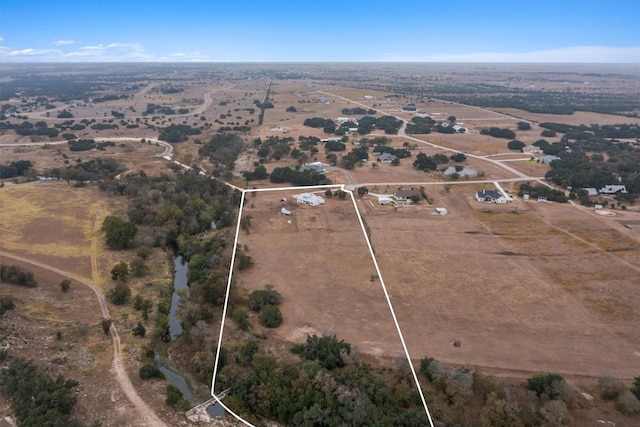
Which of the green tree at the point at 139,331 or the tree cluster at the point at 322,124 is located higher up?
the tree cluster at the point at 322,124

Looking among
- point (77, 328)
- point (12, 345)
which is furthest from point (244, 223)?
point (12, 345)

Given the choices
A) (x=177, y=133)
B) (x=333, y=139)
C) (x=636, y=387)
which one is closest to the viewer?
(x=636, y=387)

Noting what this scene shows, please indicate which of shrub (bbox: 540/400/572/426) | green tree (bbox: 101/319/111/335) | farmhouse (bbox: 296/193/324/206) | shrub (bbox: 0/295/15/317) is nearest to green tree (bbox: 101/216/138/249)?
shrub (bbox: 0/295/15/317)

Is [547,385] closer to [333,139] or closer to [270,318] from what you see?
[270,318]

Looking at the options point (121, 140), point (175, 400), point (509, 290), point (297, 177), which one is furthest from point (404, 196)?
point (121, 140)

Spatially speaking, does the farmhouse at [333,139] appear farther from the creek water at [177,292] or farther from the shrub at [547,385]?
the shrub at [547,385]

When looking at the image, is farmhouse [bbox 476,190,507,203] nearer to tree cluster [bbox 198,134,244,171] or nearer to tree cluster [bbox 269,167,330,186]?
tree cluster [bbox 269,167,330,186]

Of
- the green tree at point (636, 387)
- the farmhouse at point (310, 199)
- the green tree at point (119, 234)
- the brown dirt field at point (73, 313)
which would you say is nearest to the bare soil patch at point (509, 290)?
the green tree at point (636, 387)
